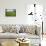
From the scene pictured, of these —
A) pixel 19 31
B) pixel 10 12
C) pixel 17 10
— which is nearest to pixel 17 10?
pixel 17 10

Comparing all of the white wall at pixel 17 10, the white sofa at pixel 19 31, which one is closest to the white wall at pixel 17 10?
the white wall at pixel 17 10

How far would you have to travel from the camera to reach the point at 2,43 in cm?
383

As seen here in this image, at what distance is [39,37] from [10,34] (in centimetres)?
88

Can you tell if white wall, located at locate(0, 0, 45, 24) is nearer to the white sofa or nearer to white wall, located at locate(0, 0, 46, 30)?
white wall, located at locate(0, 0, 46, 30)

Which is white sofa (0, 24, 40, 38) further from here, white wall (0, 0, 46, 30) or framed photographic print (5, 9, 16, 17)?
framed photographic print (5, 9, 16, 17)

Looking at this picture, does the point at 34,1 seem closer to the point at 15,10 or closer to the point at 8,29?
the point at 15,10

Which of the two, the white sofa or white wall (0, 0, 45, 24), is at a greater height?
white wall (0, 0, 45, 24)

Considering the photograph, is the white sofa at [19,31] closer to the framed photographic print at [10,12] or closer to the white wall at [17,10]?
the white wall at [17,10]

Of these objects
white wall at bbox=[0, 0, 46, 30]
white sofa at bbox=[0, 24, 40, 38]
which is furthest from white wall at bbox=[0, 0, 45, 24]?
white sofa at bbox=[0, 24, 40, 38]

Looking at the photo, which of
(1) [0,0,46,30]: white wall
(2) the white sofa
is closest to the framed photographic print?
(1) [0,0,46,30]: white wall

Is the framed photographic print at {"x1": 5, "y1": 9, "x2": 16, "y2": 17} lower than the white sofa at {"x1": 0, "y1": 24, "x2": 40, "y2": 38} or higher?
higher

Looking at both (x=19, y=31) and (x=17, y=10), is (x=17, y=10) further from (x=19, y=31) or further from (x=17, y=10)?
(x=19, y=31)

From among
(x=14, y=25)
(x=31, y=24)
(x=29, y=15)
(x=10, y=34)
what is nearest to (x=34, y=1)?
(x=29, y=15)

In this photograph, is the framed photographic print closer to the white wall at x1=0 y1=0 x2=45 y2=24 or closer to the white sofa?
the white wall at x1=0 y1=0 x2=45 y2=24
